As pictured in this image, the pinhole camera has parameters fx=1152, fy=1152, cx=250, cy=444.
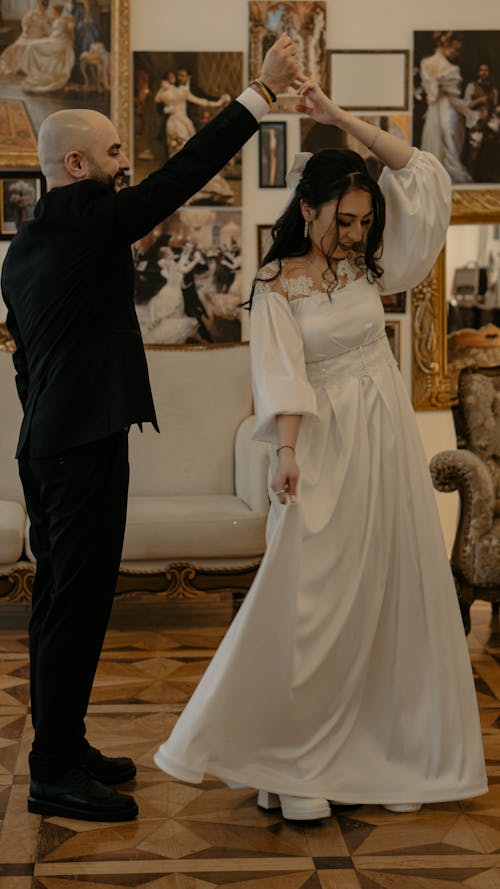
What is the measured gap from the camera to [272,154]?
19.1ft

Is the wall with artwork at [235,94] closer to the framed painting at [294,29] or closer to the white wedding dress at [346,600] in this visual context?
the framed painting at [294,29]

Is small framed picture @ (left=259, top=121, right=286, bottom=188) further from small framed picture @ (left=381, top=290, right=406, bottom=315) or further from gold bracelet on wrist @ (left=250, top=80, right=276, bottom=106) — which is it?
gold bracelet on wrist @ (left=250, top=80, right=276, bottom=106)

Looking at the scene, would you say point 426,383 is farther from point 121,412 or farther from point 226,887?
point 226,887

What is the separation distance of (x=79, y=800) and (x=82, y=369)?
107 centimetres

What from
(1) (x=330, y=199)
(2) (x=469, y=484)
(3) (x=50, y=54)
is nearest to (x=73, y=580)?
(1) (x=330, y=199)

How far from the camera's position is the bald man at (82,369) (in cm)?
274

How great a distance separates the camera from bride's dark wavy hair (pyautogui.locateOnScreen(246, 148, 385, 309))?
288 cm

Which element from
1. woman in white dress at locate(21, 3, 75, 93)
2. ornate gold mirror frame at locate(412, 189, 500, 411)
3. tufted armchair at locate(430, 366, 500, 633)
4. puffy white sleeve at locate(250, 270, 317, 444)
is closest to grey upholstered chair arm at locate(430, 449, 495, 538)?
tufted armchair at locate(430, 366, 500, 633)

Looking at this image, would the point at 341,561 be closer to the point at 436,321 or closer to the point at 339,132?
the point at 436,321

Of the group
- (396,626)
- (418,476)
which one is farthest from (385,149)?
(396,626)

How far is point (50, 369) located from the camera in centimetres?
283

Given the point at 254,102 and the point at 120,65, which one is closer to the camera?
the point at 254,102

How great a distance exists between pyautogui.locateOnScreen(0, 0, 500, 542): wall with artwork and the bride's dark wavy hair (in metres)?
2.82

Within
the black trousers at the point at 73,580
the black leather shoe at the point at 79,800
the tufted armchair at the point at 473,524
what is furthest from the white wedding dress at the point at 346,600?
the tufted armchair at the point at 473,524
